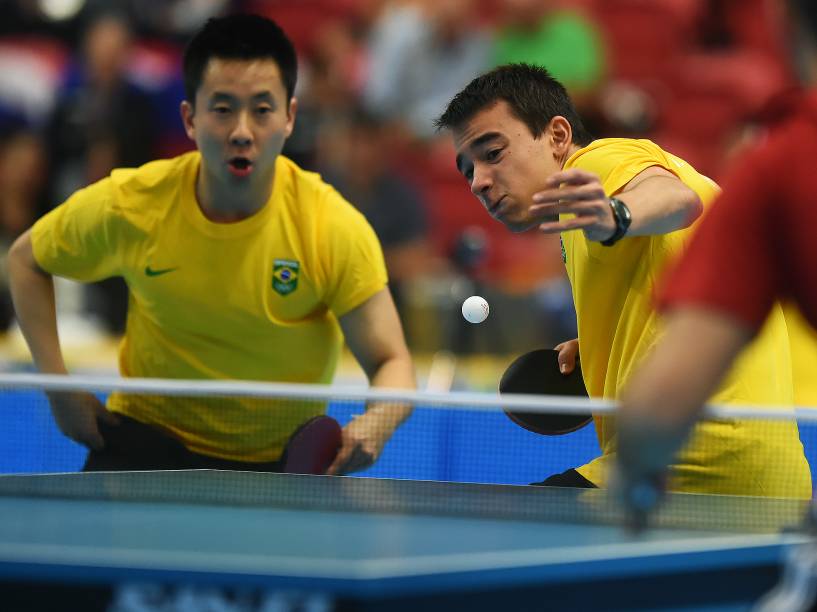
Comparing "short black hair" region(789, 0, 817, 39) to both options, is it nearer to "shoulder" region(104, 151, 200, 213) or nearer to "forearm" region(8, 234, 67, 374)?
"shoulder" region(104, 151, 200, 213)

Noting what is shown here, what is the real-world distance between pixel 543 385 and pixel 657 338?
2.66ft

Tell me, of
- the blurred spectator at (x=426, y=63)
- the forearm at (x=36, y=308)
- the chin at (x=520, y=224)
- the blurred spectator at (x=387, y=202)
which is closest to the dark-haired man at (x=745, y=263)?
the chin at (x=520, y=224)

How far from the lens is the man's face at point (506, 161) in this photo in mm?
3971

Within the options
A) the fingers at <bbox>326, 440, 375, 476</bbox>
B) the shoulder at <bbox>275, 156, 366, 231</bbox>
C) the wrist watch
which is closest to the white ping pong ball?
the fingers at <bbox>326, 440, 375, 476</bbox>

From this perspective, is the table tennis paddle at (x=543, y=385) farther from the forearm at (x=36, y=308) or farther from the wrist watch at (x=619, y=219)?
the forearm at (x=36, y=308)

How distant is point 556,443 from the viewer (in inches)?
224

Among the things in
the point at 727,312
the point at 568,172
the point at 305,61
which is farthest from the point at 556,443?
the point at 305,61

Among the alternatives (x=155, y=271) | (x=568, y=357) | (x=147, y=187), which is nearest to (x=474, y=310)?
(x=568, y=357)

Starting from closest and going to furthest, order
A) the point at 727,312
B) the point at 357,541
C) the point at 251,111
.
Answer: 1. the point at 727,312
2. the point at 357,541
3. the point at 251,111

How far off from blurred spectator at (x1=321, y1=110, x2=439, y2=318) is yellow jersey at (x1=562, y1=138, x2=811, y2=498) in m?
4.87

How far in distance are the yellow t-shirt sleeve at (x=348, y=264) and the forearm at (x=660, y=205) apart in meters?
1.42

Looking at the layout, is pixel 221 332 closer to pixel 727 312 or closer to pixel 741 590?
pixel 741 590

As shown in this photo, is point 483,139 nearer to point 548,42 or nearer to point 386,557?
point 386,557

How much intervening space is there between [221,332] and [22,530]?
7.09ft
